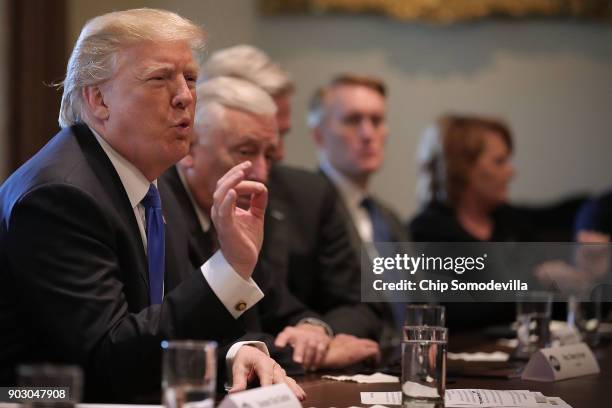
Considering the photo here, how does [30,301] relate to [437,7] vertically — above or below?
below

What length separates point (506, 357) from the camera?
304 centimetres

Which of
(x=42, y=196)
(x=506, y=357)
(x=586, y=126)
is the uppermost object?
(x=586, y=126)

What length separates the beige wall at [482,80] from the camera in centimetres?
652

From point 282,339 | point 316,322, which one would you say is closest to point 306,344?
point 282,339

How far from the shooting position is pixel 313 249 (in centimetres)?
360

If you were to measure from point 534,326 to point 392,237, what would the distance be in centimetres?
169

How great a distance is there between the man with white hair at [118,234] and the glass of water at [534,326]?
1.10 metres

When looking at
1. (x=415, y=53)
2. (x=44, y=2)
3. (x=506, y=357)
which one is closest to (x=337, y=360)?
(x=506, y=357)

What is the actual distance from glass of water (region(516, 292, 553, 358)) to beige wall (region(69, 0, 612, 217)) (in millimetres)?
3557

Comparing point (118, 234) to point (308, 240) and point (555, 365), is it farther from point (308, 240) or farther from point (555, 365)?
point (308, 240)

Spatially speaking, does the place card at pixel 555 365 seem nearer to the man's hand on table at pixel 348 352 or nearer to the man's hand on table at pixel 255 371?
the man's hand on table at pixel 348 352

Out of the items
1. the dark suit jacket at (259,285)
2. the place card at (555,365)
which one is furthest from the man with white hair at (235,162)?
the place card at (555,365)

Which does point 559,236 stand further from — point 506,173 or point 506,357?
point 506,357

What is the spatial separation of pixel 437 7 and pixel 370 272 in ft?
10.7
